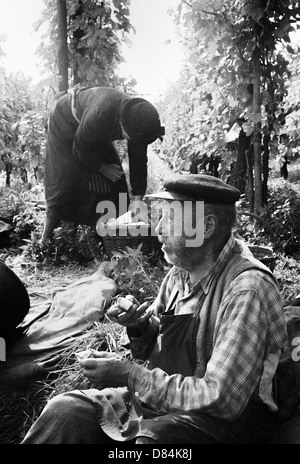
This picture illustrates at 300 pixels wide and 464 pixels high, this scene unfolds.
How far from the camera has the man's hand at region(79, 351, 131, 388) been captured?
65.1 inches

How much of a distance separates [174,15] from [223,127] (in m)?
1.57

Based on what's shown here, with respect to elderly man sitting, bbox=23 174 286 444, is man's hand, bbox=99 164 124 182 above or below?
above

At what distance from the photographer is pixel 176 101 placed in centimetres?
915

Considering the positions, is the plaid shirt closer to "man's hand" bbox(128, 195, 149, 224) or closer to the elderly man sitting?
the elderly man sitting

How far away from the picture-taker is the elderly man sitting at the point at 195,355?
4.99 feet

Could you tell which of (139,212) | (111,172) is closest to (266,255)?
(139,212)

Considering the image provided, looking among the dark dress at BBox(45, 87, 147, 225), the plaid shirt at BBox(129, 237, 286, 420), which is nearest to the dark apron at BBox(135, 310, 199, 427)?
the plaid shirt at BBox(129, 237, 286, 420)

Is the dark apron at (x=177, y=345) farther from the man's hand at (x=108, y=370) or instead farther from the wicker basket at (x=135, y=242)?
the wicker basket at (x=135, y=242)

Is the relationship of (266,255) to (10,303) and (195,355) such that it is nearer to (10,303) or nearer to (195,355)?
(10,303)

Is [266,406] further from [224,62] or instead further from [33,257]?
[224,62]

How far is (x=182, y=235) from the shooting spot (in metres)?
1.87

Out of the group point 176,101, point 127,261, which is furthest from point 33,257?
point 176,101

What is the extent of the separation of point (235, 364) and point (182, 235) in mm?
551

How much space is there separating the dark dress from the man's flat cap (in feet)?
9.96
